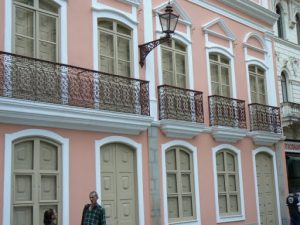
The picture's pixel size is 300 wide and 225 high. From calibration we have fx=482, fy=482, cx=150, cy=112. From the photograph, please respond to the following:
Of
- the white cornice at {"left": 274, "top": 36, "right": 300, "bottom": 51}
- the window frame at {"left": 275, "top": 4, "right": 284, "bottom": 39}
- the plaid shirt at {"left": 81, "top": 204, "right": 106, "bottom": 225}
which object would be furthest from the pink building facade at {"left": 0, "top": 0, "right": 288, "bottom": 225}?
the window frame at {"left": 275, "top": 4, "right": 284, "bottom": 39}

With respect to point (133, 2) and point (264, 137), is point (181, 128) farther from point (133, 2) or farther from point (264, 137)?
point (264, 137)

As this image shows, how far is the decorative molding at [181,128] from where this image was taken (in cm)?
1366

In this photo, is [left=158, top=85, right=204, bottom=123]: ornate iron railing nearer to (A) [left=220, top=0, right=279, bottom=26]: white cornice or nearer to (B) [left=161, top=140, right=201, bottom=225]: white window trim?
(B) [left=161, top=140, right=201, bottom=225]: white window trim

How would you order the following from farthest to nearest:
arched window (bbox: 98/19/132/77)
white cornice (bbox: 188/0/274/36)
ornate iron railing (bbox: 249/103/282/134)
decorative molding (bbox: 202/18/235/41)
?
ornate iron railing (bbox: 249/103/282/134) < white cornice (bbox: 188/0/274/36) < decorative molding (bbox: 202/18/235/41) < arched window (bbox: 98/19/132/77)

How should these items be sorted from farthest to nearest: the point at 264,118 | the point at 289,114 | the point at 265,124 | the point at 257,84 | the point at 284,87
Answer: the point at 284,87, the point at 289,114, the point at 257,84, the point at 264,118, the point at 265,124

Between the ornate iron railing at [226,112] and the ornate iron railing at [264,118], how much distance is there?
1.84 feet

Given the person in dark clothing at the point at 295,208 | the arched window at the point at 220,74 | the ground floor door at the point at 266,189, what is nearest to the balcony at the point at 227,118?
the arched window at the point at 220,74

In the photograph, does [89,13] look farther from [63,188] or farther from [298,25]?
[298,25]

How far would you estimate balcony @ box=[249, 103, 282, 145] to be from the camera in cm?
1717

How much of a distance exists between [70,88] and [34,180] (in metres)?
2.31

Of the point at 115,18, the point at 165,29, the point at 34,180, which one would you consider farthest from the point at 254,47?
the point at 34,180

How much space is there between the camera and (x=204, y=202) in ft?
48.5

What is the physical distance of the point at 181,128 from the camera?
13984mm

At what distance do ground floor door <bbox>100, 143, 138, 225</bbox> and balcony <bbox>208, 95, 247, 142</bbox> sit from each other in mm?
3545
